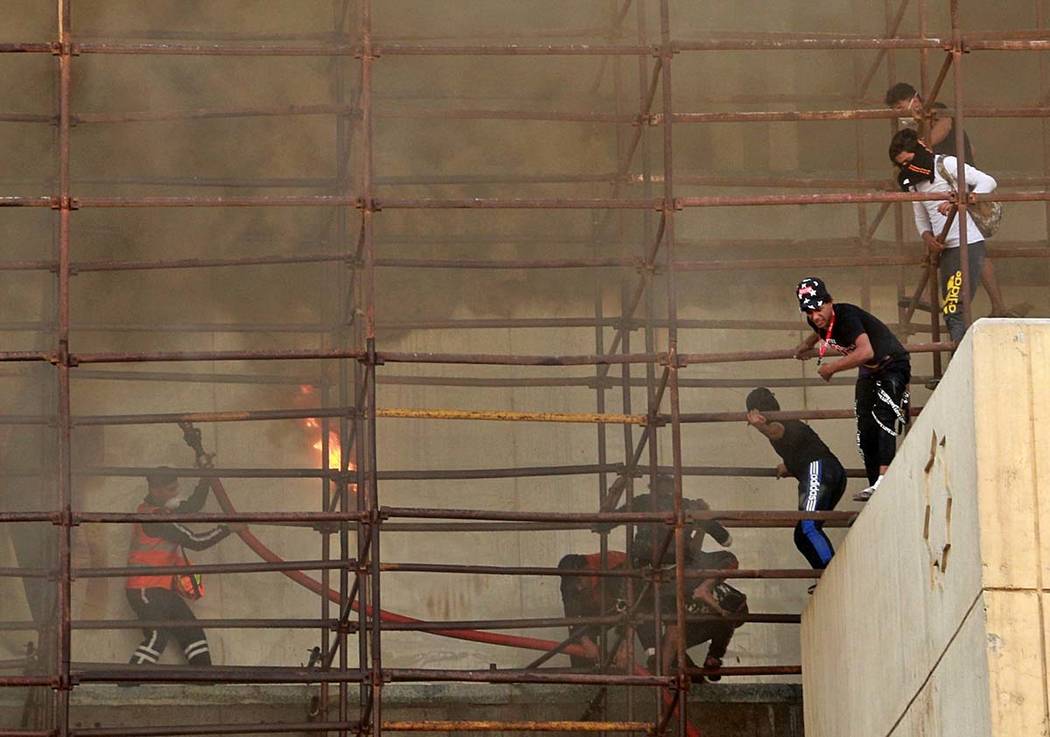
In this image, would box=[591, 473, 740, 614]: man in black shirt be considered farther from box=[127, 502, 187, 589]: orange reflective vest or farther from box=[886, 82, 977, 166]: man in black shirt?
box=[127, 502, 187, 589]: orange reflective vest

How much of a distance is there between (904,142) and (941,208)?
22.5 inches

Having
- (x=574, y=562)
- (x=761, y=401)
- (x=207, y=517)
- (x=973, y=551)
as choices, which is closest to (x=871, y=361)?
(x=761, y=401)

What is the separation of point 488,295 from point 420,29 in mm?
1912

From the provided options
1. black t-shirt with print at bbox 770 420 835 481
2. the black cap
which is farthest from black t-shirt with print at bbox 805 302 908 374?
black t-shirt with print at bbox 770 420 835 481

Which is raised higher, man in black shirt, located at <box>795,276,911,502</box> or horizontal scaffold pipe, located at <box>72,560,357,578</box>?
man in black shirt, located at <box>795,276,911,502</box>

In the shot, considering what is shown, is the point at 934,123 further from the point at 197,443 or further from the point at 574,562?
the point at 197,443

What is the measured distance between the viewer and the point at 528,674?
1391 centimetres

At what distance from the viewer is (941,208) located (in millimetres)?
14359

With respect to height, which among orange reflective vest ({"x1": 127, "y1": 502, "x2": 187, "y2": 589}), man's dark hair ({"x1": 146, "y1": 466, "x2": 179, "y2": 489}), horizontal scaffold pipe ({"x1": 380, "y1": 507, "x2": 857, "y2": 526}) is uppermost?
man's dark hair ({"x1": 146, "y1": 466, "x2": 179, "y2": 489})

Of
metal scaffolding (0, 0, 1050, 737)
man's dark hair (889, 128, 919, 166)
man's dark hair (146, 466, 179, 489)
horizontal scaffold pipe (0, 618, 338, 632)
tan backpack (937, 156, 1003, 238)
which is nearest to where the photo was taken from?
metal scaffolding (0, 0, 1050, 737)

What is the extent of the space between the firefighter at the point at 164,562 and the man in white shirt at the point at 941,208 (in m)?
5.02

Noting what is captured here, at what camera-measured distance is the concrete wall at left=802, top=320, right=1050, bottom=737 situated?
10023 millimetres

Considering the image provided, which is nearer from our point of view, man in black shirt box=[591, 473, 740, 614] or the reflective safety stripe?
man in black shirt box=[591, 473, 740, 614]

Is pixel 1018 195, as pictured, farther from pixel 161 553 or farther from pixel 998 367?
pixel 161 553
